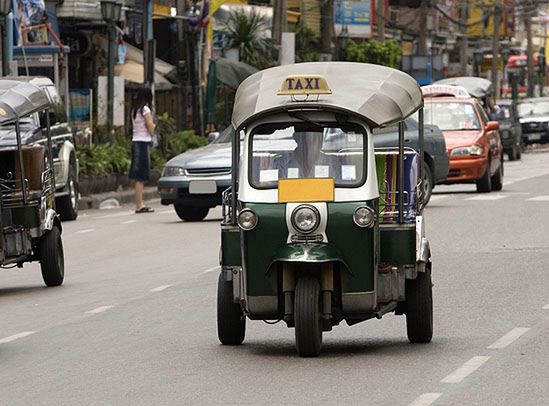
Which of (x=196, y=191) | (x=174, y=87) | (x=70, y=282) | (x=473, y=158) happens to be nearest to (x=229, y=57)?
(x=174, y=87)

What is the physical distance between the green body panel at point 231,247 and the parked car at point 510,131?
37106 mm

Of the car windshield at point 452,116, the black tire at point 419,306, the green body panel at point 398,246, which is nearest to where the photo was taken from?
the green body panel at point 398,246

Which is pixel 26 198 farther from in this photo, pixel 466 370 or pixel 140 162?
pixel 140 162

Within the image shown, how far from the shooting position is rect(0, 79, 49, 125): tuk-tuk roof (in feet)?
51.8

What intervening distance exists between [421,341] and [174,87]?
37.1m

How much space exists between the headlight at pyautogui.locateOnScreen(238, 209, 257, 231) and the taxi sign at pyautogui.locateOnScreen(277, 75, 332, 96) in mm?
776

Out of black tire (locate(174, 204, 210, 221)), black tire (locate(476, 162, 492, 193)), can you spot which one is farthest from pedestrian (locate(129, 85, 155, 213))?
black tire (locate(476, 162, 492, 193))

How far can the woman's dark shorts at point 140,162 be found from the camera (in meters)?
27.7

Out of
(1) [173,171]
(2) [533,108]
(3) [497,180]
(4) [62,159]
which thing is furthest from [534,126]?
(1) [173,171]

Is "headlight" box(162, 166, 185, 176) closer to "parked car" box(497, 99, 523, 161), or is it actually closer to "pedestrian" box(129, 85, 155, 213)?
"pedestrian" box(129, 85, 155, 213)

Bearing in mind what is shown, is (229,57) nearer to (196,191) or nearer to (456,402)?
(196,191)

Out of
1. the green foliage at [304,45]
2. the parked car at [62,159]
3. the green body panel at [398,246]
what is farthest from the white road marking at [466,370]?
the green foliage at [304,45]

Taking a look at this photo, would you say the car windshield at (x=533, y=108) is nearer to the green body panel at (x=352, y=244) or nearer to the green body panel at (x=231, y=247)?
the green body panel at (x=231, y=247)

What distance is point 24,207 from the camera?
53.4 ft
